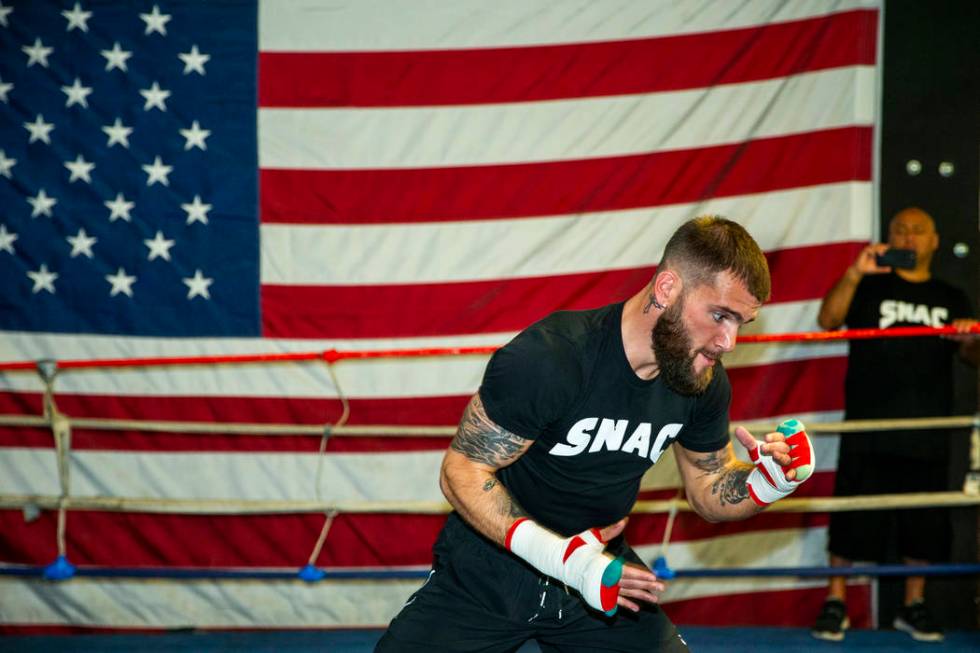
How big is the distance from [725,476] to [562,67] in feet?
6.96

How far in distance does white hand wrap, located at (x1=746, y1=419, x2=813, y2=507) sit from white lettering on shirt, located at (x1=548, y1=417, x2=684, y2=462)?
211mm

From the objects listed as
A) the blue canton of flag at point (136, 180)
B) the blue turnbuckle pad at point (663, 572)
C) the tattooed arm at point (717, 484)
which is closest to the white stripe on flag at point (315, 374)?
the blue canton of flag at point (136, 180)

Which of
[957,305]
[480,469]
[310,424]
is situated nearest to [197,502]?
[310,424]

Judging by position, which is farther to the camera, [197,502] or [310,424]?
[310,424]

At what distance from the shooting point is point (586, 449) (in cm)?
217

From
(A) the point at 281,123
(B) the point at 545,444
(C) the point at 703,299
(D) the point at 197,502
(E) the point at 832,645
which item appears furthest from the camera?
(A) the point at 281,123

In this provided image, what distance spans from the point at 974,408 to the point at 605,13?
2.18 m

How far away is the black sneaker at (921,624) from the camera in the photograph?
11.0 feet

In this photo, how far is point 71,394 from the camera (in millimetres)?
3967

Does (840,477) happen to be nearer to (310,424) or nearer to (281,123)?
(310,424)

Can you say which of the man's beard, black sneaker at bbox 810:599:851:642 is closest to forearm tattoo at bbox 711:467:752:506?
the man's beard

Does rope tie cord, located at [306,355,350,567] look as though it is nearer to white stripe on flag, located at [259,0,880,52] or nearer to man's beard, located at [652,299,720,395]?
white stripe on flag, located at [259,0,880,52]

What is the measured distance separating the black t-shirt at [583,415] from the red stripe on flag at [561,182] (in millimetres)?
1732

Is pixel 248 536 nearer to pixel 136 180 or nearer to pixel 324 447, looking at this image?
pixel 324 447
